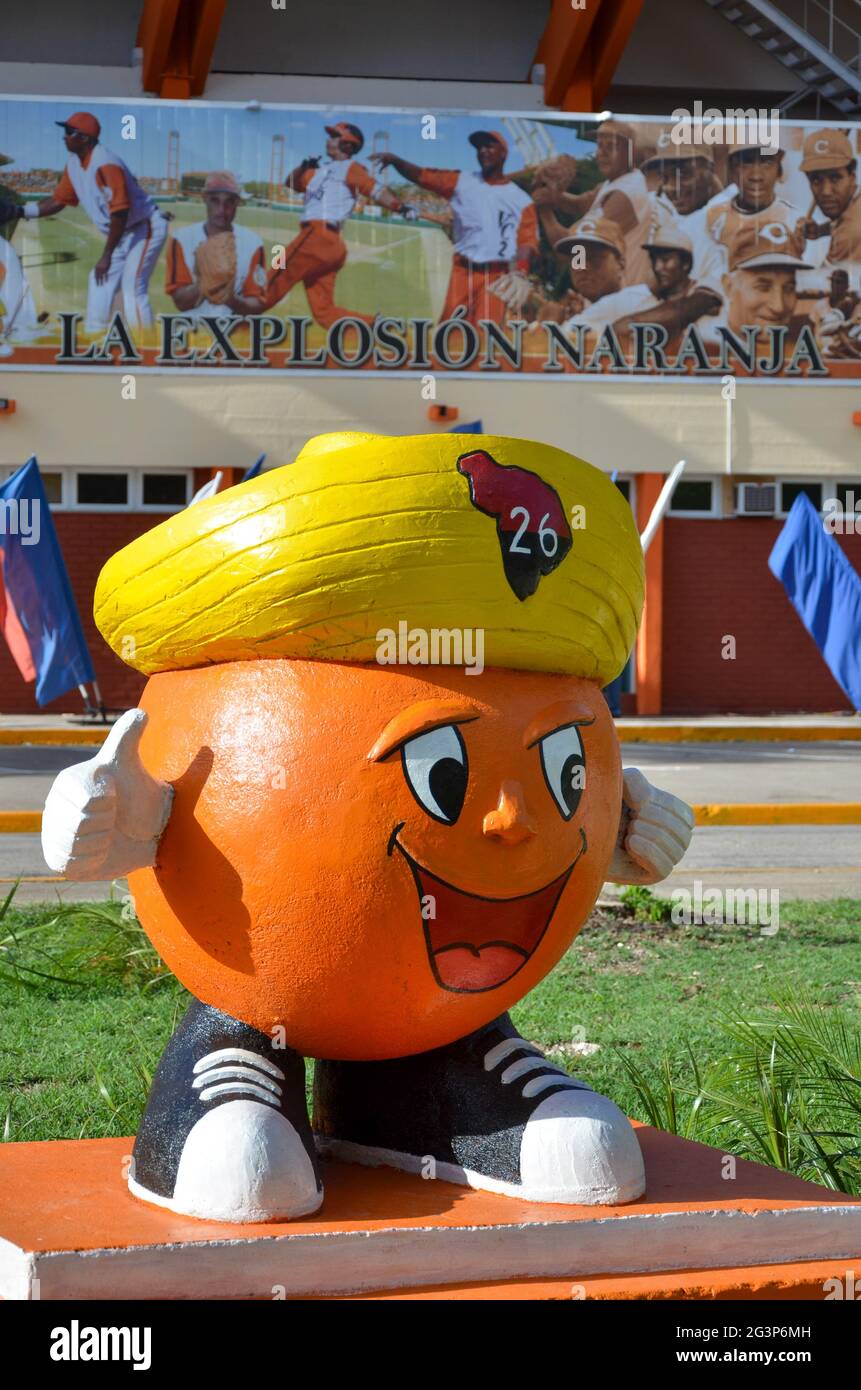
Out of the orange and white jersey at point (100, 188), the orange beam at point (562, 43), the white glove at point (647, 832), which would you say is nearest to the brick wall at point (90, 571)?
the orange and white jersey at point (100, 188)

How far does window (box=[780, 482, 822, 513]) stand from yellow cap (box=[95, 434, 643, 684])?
61.8ft

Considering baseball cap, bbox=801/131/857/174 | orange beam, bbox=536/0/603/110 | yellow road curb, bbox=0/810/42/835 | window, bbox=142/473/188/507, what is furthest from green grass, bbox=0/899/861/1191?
orange beam, bbox=536/0/603/110

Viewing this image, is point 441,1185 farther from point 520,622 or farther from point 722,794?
point 722,794

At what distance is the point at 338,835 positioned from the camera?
3.24 m

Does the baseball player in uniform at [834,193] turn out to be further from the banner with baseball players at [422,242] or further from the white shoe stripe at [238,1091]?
the white shoe stripe at [238,1091]

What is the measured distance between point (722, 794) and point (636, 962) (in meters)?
6.23

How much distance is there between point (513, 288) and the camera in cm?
2052

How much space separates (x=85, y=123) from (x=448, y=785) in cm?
1842

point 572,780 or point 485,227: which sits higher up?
point 485,227

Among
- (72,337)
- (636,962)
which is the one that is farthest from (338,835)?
(72,337)

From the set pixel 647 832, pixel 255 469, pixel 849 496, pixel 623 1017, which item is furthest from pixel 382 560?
pixel 849 496

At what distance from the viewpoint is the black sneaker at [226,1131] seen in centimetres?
319

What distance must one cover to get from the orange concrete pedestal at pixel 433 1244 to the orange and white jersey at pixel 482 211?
18.0 meters

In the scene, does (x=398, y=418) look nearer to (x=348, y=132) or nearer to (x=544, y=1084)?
(x=348, y=132)
